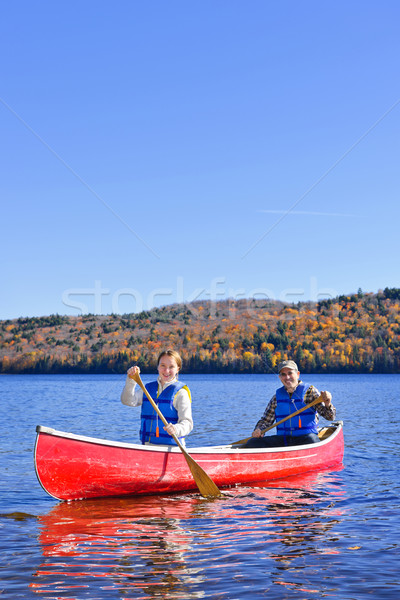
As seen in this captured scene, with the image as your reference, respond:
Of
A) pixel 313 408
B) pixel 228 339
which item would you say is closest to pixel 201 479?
pixel 313 408

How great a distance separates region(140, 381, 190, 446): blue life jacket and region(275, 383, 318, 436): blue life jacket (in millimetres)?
2428

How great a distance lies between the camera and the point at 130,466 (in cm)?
818

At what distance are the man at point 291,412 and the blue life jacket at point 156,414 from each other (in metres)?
2.30

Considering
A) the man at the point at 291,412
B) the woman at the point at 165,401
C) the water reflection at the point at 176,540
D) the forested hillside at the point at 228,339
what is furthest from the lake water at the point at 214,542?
the forested hillside at the point at 228,339

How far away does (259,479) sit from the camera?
32.5ft

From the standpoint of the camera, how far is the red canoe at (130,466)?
25.2ft

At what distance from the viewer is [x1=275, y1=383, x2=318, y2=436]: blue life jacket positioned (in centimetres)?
1024

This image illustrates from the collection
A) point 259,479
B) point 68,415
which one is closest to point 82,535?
point 259,479

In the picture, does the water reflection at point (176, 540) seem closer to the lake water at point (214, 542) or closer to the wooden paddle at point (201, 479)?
the lake water at point (214, 542)

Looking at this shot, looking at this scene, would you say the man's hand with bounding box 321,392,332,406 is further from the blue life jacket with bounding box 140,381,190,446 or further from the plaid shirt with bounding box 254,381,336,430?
the blue life jacket with bounding box 140,381,190,446

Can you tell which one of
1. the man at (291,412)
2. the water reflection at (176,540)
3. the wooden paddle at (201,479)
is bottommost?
the water reflection at (176,540)

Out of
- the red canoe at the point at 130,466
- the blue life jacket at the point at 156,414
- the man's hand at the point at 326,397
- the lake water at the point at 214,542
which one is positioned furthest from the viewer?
the man's hand at the point at 326,397

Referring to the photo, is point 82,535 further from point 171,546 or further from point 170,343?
point 170,343

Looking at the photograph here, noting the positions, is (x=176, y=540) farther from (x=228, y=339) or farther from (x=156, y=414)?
(x=228, y=339)
